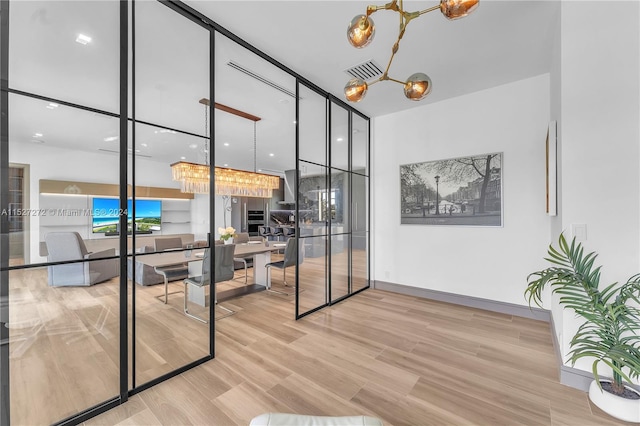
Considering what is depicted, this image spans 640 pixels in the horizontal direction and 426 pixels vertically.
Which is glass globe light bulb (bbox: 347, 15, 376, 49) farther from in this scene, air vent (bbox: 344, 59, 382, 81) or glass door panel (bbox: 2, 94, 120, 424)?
glass door panel (bbox: 2, 94, 120, 424)

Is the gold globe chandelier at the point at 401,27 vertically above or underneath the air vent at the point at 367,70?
underneath

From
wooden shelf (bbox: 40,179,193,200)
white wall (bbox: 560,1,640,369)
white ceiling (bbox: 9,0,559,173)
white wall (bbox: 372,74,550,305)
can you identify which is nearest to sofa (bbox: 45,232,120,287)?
wooden shelf (bbox: 40,179,193,200)

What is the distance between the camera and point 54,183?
1606mm

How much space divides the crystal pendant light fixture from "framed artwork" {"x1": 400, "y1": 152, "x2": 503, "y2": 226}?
298 cm

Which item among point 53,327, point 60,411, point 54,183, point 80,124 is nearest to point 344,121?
point 80,124

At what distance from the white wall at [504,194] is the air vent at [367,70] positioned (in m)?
1.34

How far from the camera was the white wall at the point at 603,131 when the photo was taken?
1.83m

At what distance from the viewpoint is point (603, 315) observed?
68.4 inches

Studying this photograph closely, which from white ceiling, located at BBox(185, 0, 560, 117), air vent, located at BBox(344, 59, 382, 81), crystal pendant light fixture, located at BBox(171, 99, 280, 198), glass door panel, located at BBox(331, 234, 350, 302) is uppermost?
white ceiling, located at BBox(185, 0, 560, 117)

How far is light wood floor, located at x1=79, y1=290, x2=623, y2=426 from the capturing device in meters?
1.73

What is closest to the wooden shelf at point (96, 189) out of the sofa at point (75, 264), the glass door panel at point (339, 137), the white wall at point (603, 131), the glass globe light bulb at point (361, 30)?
the sofa at point (75, 264)

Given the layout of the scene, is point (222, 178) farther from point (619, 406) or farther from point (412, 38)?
point (619, 406)

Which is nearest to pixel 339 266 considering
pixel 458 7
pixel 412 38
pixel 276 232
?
pixel 412 38

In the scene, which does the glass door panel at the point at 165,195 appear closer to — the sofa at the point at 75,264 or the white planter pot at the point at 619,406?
the sofa at the point at 75,264
